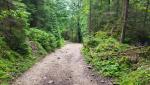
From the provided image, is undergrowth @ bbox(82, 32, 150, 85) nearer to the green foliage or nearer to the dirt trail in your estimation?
the green foliage

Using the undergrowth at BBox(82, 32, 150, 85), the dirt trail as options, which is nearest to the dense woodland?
the undergrowth at BBox(82, 32, 150, 85)

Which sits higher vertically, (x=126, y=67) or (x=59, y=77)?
(x=126, y=67)

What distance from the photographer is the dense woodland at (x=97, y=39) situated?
48.3ft

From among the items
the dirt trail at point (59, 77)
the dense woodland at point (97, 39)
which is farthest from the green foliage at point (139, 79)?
the dirt trail at point (59, 77)

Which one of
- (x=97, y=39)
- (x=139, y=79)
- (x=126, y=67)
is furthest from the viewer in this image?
(x=97, y=39)

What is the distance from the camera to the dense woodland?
14711mm

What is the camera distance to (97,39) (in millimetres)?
29375

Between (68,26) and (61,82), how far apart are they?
59756mm

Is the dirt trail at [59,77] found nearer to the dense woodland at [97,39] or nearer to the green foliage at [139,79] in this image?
the dense woodland at [97,39]

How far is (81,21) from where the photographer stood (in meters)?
64.6

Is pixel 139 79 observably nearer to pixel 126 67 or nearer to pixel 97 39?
pixel 126 67

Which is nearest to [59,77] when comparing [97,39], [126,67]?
[126,67]

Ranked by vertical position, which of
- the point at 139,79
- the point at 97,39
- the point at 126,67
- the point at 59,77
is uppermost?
the point at 139,79

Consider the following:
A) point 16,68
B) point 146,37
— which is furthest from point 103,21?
point 16,68
